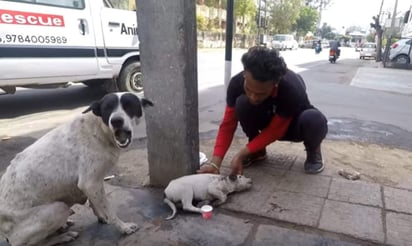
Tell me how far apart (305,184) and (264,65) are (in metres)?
1.22

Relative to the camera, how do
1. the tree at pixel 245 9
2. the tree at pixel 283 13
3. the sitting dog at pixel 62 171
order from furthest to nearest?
the tree at pixel 283 13, the tree at pixel 245 9, the sitting dog at pixel 62 171

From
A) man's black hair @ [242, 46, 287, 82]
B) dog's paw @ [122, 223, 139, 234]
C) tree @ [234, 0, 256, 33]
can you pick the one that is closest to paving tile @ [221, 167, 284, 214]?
dog's paw @ [122, 223, 139, 234]

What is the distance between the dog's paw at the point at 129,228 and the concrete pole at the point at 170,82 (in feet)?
2.00

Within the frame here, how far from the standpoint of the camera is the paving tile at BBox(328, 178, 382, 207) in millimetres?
2668

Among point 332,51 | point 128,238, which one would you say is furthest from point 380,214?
point 332,51

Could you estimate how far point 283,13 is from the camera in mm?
50500

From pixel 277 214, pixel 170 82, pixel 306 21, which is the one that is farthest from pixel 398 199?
pixel 306 21

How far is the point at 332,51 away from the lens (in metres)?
21.7

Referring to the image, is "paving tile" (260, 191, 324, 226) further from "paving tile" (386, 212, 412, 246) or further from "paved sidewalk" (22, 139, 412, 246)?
"paving tile" (386, 212, 412, 246)

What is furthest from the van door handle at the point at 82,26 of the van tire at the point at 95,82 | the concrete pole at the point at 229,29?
the concrete pole at the point at 229,29

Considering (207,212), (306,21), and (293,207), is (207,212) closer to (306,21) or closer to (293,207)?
(293,207)

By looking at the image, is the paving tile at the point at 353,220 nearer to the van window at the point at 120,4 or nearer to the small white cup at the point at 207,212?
the small white cup at the point at 207,212

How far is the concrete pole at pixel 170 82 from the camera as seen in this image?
242 cm

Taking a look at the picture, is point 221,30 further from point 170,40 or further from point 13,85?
point 170,40
